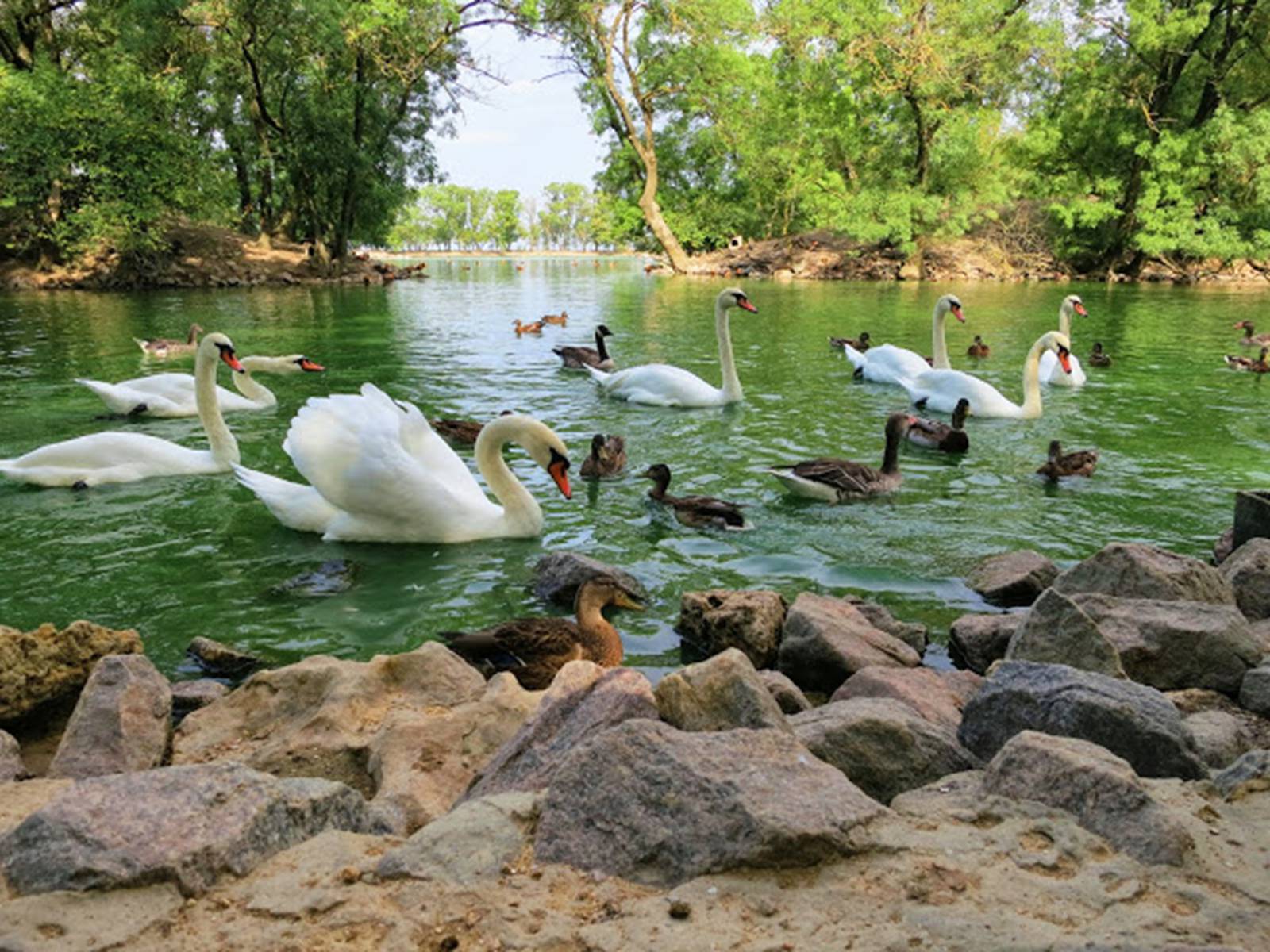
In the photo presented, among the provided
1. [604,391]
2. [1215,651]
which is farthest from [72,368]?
[1215,651]

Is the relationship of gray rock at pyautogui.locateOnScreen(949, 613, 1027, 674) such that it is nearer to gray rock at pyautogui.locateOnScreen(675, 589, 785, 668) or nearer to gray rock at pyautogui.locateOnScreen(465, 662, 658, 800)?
gray rock at pyautogui.locateOnScreen(675, 589, 785, 668)

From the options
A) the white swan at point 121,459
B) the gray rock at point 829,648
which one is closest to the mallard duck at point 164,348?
the white swan at point 121,459

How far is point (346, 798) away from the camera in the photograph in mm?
2715

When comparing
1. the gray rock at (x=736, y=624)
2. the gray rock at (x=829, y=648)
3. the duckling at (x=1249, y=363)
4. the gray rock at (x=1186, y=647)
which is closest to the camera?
the gray rock at (x=1186, y=647)

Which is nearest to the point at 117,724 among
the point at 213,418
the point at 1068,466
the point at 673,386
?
the point at 213,418

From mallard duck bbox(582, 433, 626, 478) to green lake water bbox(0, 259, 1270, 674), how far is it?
6.2 inches

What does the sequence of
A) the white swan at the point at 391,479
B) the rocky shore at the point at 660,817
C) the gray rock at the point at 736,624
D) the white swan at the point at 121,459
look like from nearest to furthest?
the rocky shore at the point at 660,817
the gray rock at the point at 736,624
the white swan at the point at 391,479
the white swan at the point at 121,459

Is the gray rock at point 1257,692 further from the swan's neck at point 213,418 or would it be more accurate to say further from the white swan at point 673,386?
the white swan at point 673,386

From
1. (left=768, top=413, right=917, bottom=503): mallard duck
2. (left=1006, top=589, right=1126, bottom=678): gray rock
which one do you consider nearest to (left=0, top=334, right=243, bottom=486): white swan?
(left=768, top=413, right=917, bottom=503): mallard duck

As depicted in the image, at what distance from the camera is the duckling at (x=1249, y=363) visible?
14.3 m

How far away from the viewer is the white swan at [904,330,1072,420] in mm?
11273

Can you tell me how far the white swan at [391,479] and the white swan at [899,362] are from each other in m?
7.43

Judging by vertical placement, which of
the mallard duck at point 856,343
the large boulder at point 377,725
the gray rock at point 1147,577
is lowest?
the large boulder at point 377,725

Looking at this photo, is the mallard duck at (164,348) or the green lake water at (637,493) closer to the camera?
the green lake water at (637,493)
